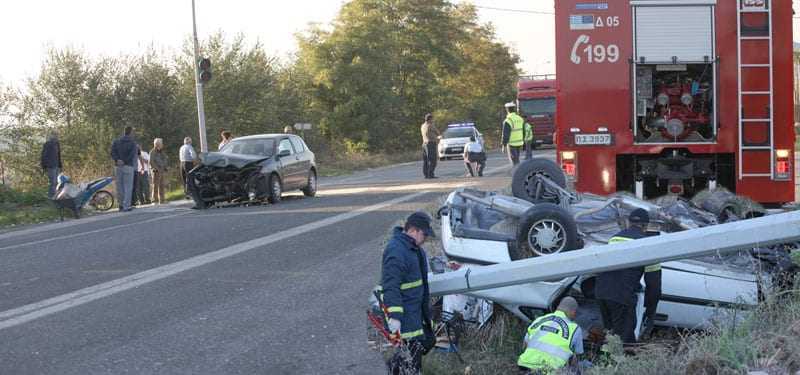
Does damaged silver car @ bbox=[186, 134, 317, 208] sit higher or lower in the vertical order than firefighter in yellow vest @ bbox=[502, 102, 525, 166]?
lower

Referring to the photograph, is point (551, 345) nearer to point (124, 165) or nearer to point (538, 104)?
point (124, 165)

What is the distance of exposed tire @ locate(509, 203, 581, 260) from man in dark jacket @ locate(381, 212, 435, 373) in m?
1.53

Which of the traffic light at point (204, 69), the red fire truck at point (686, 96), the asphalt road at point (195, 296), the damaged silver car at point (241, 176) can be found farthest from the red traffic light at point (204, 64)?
the red fire truck at point (686, 96)

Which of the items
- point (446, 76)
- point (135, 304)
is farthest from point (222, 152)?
point (446, 76)

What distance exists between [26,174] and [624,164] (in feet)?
81.1

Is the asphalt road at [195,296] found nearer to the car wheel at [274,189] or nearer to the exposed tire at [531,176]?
the exposed tire at [531,176]

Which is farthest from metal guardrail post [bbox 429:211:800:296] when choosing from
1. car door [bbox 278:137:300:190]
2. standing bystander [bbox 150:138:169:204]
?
standing bystander [bbox 150:138:169:204]

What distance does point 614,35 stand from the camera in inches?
441

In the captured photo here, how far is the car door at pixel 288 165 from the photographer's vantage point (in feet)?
64.6

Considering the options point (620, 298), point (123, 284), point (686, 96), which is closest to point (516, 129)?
point (686, 96)

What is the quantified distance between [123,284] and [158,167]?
13159mm

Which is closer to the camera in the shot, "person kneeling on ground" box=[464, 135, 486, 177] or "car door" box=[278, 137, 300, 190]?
"car door" box=[278, 137, 300, 190]

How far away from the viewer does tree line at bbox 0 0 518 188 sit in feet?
106

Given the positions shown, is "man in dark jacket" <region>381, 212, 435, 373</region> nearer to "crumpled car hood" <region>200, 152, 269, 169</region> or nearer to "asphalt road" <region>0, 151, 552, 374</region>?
"asphalt road" <region>0, 151, 552, 374</region>
